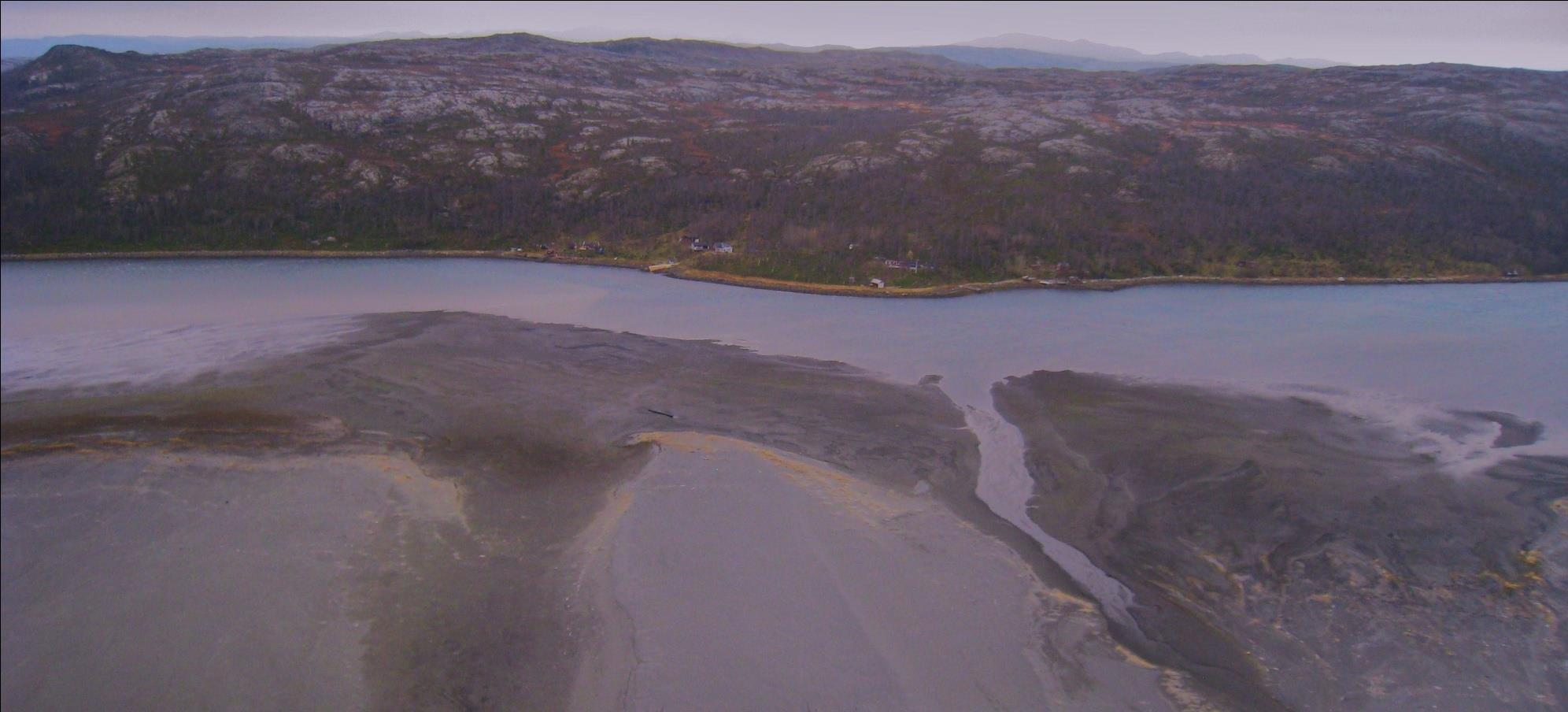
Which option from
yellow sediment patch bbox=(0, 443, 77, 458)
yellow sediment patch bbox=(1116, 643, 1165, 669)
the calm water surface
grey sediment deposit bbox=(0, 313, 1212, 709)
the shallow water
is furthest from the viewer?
the calm water surface

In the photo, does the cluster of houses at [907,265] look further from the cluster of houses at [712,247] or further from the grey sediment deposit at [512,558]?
the grey sediment deposit at [512,558]

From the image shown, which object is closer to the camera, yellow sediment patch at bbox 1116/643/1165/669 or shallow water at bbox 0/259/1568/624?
yellow sediment patch at bbox 1116/643/1165/669

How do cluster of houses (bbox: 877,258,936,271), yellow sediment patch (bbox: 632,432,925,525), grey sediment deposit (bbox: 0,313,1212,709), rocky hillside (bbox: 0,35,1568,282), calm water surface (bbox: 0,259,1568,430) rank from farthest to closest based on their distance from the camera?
rocky hillside (bbox: 0,35,1568,282) → cluster of houses (bbox: 877,258,936,271) → calm water surface (bbox: 0,259,1568,430) → yellow sediment patch (bbox: 632,432,925,525) → grey sediment deposit (bbox: 0,313,1212,709)

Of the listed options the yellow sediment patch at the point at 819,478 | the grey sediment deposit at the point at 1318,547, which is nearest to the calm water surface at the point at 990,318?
the grey sediment deposit at the point at 1318,547

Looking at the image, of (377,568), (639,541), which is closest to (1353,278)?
(639,541)

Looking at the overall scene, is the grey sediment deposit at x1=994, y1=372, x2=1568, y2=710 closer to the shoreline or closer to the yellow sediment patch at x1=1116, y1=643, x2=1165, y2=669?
the yellow sediment patch at x1=1116, y1=643, x2=1165, y2=669

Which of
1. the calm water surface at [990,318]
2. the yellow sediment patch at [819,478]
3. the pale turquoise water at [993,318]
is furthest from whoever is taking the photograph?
the calm water surface at [990,318]

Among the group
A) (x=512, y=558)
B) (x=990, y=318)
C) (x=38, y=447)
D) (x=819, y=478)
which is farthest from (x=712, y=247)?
(x=38, y=447)

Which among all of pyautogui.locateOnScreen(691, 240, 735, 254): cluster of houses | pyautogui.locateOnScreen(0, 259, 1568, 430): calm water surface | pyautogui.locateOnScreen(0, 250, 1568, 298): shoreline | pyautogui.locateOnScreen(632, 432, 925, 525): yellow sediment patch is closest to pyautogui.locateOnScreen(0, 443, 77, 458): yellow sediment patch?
pyautogui.locateOnScreen(0, 259, 1568, 430): calm water surface
